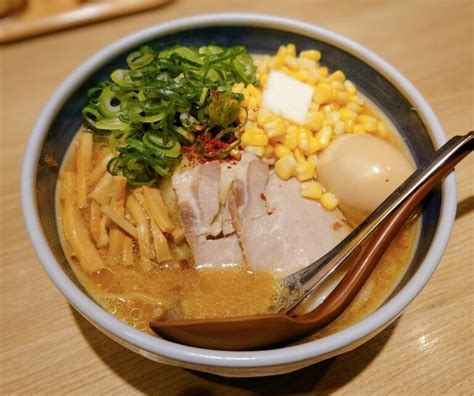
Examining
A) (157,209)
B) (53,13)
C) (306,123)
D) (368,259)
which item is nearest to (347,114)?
(306,123)

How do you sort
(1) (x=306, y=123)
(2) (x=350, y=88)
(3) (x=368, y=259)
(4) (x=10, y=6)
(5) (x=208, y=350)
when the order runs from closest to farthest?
(5) (x=208, y=350) → (3) (x=368, y=259) → (1) (x=306, y=123) → (2) (x=350, y=88) → (4) (x=10, y=6)

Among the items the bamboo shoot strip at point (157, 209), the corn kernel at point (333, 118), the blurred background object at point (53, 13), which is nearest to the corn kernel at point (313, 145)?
the corn kernel at point (333, 118)

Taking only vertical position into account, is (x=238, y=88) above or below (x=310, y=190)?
above

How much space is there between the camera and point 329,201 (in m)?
1.49

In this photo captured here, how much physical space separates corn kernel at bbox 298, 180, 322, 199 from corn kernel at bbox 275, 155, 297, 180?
6 centimetres

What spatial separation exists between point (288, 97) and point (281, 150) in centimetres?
21

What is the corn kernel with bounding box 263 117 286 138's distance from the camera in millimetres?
1522

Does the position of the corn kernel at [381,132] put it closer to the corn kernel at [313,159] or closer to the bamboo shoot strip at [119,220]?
the corn kernel at [313,159]

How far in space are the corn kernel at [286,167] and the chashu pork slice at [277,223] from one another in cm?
3

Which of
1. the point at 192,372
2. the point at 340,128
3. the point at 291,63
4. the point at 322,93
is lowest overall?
the point at 192,372

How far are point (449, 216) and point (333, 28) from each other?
1453 millimetres

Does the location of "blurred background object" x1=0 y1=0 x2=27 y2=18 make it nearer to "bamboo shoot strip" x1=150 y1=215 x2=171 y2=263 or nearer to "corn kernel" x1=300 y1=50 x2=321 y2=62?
"corn kernel" x1=300 y1=50 x2=321 y2=62

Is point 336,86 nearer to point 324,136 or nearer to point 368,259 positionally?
point 324,136

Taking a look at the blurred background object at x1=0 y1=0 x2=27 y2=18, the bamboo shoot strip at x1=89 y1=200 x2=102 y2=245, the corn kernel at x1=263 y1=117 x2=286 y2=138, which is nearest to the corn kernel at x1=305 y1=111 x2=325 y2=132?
the corn kernel at x1=263 y1=117 x2=286 y2=138
